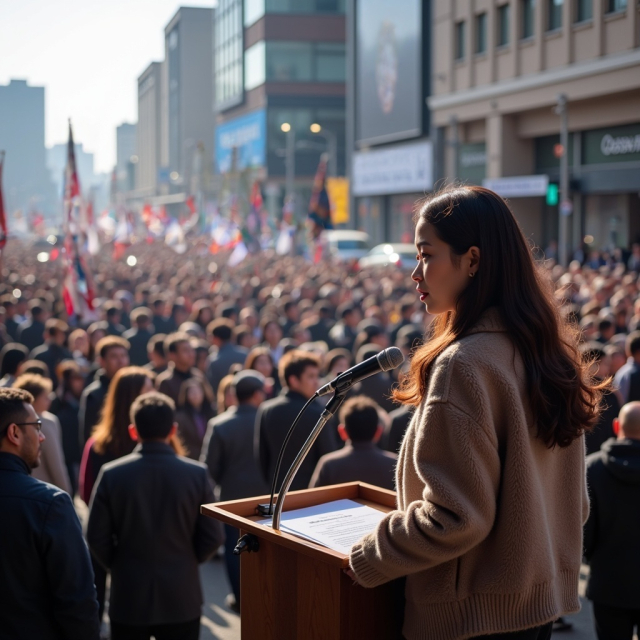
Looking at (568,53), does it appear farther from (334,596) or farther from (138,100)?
(138,100)

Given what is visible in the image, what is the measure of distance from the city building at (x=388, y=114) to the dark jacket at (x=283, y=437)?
113ft

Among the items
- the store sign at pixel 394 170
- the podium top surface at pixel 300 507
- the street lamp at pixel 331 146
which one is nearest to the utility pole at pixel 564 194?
the store sign at pixel 394 170

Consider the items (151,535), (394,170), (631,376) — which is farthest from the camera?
(394,170)

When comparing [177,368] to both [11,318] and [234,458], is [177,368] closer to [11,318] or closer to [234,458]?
[234,458]

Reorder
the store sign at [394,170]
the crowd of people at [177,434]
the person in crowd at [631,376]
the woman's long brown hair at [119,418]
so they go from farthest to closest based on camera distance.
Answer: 1. the store sign at [394,170]
2. the person in crowd at [631,376]
3. the woman's long brown hair at [119,418]
4. the crowd of people at [177,434]

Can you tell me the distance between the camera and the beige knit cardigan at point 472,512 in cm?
246

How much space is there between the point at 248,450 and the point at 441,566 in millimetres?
4840

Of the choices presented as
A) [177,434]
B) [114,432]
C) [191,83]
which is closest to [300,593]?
[114,432]

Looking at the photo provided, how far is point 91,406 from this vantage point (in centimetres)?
827

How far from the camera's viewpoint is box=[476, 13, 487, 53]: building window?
37.8m

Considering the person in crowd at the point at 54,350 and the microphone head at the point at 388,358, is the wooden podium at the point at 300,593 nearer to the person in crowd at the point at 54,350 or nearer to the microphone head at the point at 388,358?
the microphone head at the point at 388,358

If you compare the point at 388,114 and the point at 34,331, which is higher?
the point at 388,114

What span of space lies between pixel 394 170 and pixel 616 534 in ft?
138

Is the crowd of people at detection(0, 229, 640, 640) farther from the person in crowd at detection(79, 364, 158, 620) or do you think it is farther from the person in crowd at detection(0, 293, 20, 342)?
the person in crowd at detection(0, 293, 20, 342)
